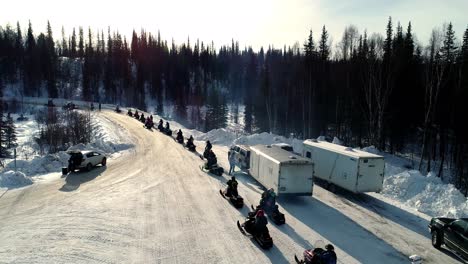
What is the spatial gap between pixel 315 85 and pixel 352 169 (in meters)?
36.0

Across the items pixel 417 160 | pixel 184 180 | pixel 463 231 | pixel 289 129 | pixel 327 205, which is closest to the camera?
pixel 463 231

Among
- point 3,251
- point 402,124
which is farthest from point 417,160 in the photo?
point 3,251

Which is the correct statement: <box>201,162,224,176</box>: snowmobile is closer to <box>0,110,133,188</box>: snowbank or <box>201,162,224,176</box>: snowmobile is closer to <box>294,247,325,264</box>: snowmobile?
<box>0,110,133,188</box>: snowbank

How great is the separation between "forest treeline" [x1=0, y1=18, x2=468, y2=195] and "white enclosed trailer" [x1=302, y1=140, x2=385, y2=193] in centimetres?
1948

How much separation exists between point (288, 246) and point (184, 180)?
36.5 feet

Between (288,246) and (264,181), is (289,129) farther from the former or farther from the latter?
(288,246)

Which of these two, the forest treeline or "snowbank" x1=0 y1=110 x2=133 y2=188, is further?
the forest treeline

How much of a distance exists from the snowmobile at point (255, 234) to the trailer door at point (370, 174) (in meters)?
8.08

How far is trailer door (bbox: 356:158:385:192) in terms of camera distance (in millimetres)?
20094

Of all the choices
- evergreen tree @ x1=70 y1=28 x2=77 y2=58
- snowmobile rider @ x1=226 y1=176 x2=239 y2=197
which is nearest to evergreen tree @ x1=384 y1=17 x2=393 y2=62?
snowmobile rider @ x1=226 y1=176 x2=239 y2=197

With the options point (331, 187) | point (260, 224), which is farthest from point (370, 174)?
point (260, 224)

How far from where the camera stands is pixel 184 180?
2373cm

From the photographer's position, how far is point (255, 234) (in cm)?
1428

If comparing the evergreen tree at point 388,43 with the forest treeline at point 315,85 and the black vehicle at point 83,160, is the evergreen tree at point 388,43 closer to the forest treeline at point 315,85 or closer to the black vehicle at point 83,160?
the forest treeline at point 315,85
